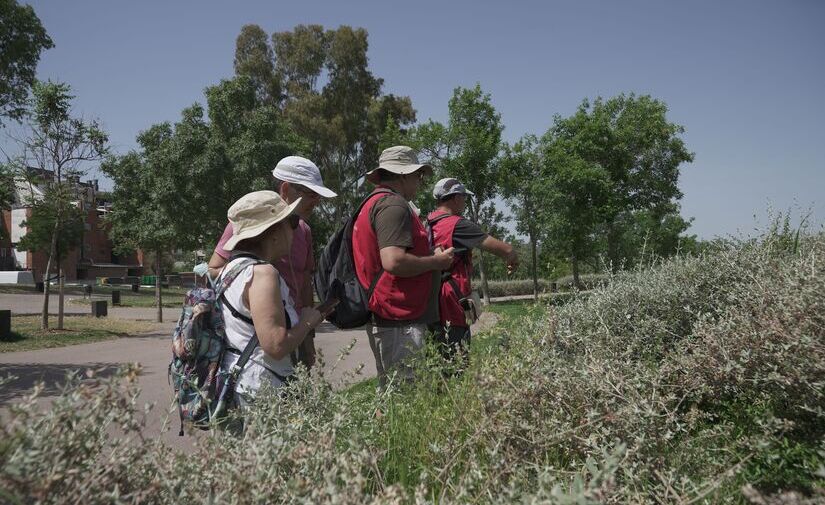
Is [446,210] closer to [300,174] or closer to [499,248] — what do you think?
[499,248]

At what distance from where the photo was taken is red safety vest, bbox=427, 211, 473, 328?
423 centimetres

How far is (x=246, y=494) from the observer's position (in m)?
1.54

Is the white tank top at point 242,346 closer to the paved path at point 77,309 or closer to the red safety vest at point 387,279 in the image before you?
the red safety vest at point 387,279

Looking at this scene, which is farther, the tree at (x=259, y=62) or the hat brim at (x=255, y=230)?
the tree at (x=259, y=62)

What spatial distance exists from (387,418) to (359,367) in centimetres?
39

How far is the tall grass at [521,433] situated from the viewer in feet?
5.07

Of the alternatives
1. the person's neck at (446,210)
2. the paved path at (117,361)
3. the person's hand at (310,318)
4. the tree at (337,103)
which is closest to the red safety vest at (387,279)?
the person's hand at (310,318)

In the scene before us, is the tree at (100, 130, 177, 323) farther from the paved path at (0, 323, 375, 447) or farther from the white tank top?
the white tank top

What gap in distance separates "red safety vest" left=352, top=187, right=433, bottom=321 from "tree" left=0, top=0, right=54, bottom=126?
63.9 feet

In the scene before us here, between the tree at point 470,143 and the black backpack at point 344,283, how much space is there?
20815 millimetres

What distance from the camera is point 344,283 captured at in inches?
152

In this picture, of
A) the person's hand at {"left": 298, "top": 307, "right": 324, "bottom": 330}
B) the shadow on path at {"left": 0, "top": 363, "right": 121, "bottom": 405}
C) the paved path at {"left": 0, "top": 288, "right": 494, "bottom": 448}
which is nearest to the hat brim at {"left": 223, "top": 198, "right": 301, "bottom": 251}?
the person's hand at {"left": 298, "top": 307, "right": 324, "bottom": 330}

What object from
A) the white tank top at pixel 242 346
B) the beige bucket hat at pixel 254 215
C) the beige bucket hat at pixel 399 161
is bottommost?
the white tank top at pixel 242 346

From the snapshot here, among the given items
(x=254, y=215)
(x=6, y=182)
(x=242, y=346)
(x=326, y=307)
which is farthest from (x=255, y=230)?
(x=6, y=182)
